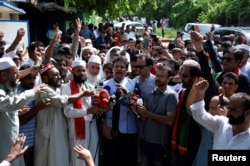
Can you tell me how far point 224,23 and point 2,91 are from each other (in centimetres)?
2734

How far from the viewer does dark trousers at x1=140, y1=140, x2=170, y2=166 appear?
5016 millimetres

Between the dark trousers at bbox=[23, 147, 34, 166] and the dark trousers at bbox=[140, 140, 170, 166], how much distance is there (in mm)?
1338

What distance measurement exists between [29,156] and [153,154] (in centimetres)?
150

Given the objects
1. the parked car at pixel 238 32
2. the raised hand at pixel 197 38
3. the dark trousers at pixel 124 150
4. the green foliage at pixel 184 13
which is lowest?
the dark trousers at pixel 124 150

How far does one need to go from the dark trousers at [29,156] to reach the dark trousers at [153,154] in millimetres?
1338

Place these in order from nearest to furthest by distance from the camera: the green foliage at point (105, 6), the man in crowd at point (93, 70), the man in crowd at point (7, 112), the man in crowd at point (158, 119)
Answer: the man in crowd at point (7, 112) → the man in crowd at point (158, 119) → the man in crowd at point (93, 70) → the green foliage at point (105, 6)


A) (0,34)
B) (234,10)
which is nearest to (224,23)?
(234,10)

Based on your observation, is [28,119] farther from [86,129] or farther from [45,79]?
[86,129]

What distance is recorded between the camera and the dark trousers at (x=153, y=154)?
5.02 metres

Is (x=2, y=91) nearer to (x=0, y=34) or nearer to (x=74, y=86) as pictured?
(x=74, y=86)

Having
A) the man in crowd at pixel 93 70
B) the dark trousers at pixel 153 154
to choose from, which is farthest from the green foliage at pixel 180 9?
the dark trousers at pixel 153 154

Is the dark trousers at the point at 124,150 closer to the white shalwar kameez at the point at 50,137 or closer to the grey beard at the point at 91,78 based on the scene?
the white shalwar kameez at the point at 50,137

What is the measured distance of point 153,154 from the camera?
5.08 meters

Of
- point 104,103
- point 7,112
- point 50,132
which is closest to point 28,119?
point 50,132
